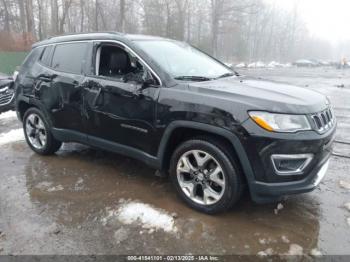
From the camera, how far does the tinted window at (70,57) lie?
436cm

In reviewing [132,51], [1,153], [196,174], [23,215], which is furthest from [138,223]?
[1,153]

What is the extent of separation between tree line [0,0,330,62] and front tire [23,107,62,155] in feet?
72.9

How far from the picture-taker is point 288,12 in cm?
7088

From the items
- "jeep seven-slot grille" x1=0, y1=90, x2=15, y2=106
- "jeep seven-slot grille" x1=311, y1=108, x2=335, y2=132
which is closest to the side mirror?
"jeep seven-slot grille" x1=311, y1=108, x2=335, y2=132

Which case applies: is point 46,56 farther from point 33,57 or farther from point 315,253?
point 315,253

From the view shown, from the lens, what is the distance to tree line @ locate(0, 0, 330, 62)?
29491 mm

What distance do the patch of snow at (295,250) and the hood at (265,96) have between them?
1201 mm

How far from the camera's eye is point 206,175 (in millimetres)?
3348

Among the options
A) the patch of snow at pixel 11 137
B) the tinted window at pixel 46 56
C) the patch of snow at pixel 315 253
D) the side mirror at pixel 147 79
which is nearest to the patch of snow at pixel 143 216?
the patch of snow at pixel 315 253

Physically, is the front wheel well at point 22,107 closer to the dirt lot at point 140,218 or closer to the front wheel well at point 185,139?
the dirt lot at point 140,218

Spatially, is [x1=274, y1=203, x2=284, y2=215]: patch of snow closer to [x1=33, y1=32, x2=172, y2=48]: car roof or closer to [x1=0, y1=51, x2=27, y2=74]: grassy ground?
[x1=33, y1=32, x2=172, y2=48]: car roof

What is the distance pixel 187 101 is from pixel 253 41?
63.0 m

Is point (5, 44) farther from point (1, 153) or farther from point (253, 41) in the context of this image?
point (253, 41)

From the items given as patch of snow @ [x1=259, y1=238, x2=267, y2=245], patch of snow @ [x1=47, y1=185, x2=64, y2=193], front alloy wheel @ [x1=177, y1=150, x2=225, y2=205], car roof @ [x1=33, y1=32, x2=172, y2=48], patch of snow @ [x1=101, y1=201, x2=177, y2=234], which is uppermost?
car roof @ [x1=33, y1=32, x2=172, y2=48]
